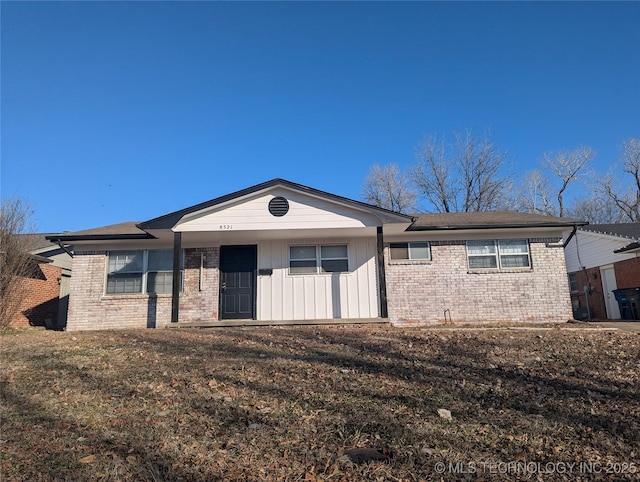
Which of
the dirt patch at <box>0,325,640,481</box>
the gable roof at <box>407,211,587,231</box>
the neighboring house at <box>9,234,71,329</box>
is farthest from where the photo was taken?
the neighboring house at <box>9,234,71,329</box>

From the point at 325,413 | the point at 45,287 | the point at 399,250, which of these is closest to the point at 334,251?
the point at 399,250

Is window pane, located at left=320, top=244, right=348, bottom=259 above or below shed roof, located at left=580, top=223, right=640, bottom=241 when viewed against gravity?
below

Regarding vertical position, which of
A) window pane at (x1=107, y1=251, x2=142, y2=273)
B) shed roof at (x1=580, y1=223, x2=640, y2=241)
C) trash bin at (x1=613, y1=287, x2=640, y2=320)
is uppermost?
shed roof at (x1=580, y1=223, x2=640, y2=241)

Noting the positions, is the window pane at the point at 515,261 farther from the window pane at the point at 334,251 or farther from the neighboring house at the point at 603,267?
the neighboring house at the point at 603,267

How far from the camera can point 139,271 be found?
1271cm

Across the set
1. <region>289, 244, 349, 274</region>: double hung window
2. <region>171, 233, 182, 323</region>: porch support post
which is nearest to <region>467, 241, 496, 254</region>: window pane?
<region>289, 244, 349, 274</region>: double hung window

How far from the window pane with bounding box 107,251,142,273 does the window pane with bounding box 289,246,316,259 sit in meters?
4.44

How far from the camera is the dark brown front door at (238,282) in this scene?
41.2ft

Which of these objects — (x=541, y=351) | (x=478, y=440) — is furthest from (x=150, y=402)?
(x=541, y=351)

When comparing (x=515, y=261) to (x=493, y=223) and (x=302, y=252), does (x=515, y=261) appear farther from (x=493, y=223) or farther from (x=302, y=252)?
(x=302, y=252)

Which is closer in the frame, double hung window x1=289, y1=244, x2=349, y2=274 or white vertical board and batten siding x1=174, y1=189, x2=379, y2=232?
white vertical board and batten siding x1=174, y1=189, x2=379, y2=232

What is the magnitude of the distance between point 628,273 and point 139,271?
18.3m

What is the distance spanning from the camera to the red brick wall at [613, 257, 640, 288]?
17027 mm

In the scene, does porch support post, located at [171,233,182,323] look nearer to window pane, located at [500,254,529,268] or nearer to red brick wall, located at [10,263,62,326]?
red brick wall, located at [10,263,62,326]
